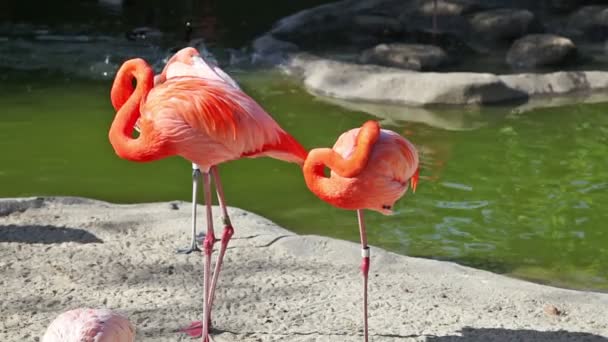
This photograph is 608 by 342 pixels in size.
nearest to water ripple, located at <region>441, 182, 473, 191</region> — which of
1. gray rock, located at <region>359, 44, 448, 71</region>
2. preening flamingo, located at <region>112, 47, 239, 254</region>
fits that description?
preening flamingo, located at <region>112, 47, 239, 254</region>

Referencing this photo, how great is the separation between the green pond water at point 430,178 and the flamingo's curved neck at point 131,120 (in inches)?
76.0

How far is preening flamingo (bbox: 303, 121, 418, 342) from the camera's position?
129 inches

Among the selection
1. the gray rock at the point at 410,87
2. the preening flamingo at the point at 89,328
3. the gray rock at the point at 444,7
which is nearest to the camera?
the preening flamingo at the point at 89,328

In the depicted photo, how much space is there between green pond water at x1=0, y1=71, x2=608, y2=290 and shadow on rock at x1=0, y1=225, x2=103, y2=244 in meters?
1.20

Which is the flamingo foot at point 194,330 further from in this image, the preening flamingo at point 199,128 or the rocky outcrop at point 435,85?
the rocky outcrop at point 435,85

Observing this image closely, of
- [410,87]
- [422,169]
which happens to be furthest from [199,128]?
[410,87]

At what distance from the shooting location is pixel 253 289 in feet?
13.3

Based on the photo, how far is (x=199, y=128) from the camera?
3363 millimetres

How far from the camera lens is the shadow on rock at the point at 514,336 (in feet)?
11.8

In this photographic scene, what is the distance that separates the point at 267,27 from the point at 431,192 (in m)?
5.60

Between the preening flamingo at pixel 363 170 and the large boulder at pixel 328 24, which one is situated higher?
the preening flamingo at pixel 363 170

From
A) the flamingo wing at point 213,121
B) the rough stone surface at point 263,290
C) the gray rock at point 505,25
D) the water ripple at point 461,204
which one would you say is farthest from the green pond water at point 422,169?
the gray rock at point 505,25

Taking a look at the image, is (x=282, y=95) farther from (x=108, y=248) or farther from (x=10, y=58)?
(x=108, y=248)

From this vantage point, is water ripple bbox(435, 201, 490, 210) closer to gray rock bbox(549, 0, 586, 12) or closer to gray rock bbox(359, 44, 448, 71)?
gray rock bbox(359, 44, 448, 71)
